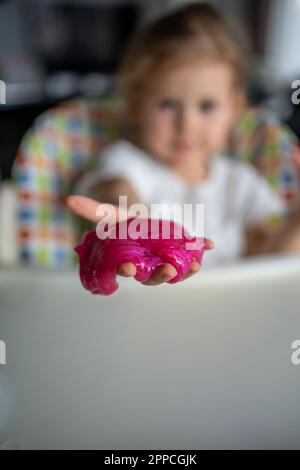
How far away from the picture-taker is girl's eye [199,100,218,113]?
0.43m

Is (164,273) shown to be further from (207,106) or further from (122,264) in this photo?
(207,106)

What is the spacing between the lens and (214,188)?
47 centimetres

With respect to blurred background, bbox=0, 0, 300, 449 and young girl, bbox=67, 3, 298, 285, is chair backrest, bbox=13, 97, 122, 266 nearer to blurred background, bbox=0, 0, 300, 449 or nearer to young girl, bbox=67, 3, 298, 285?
young girl, bbox=67, 3, 298, 285

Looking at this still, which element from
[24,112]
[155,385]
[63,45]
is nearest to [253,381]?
[155,385]

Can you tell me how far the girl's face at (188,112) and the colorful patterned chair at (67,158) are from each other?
65 millimetres

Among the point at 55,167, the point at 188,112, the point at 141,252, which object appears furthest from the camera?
the point at 55,167

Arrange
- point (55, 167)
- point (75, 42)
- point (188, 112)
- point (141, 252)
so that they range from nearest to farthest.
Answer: point (141, 252) → point (188, 112) → point (55, 167) → point (75, 42)

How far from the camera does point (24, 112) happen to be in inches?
36.9

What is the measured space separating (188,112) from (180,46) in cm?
5

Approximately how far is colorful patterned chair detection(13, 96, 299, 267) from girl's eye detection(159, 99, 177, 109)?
0.36ft

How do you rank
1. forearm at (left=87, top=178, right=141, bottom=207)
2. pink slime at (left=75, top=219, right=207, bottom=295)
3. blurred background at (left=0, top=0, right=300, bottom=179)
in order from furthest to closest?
1. blurred background at (left=0, top=0, right=300, bottom=179)
2. forearm at (left=87, top=178, right=141, bottom=207)
3. pink slime at (left=75, top=219, right=207, bottom=295)

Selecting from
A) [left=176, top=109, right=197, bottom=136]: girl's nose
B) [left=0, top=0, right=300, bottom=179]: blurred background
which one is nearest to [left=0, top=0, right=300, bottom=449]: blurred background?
[left=176, top=109, right=197, bottom=136]: girl's nose

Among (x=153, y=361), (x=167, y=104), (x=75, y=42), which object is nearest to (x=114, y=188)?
(x=167, y=104)

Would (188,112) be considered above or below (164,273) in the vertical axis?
above
